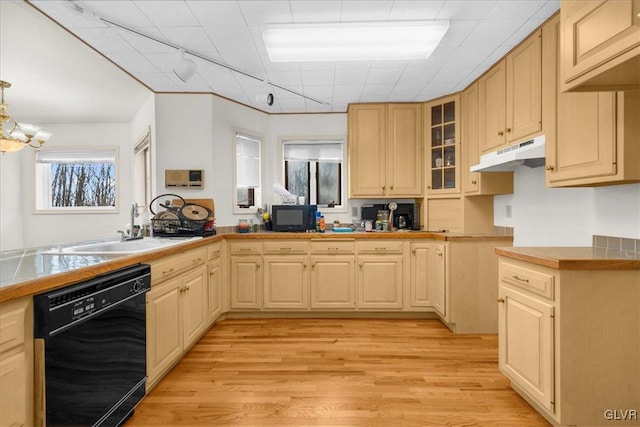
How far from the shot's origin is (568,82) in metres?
1.63

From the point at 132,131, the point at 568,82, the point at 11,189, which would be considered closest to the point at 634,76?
the point at 568,82

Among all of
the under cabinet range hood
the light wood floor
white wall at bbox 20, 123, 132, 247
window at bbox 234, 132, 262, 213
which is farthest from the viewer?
white wall at bbox 20, 123, 132, 247

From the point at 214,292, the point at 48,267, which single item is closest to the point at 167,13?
the point at 48,267

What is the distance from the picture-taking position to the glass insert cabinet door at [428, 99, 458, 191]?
357cm

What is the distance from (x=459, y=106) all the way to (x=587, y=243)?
189 centimetres

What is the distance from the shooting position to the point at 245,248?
3576 millimetres

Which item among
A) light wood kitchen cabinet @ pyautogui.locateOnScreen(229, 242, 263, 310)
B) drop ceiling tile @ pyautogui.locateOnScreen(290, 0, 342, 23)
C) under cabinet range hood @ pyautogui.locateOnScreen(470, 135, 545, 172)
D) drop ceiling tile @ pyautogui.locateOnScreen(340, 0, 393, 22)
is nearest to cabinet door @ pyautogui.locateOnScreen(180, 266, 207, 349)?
light wood kitchen cabinet @ pyautogui.locateOnScreen(229, 242, 263, 310)

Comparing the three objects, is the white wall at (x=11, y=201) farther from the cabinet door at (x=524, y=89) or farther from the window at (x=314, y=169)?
the cabinet door at (x=524, y=89)

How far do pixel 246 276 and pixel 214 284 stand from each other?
399 mm

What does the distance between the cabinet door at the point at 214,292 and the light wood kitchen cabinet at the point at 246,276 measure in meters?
0.18

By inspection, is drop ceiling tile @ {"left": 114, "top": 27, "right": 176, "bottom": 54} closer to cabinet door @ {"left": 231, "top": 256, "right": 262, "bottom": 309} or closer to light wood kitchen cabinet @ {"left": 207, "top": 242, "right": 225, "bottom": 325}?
light wood kitchen cabinet @ {"left": 207, "top": 242, "right": 225, "bottom": 325}

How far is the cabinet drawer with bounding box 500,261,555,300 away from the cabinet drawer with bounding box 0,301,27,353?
2.30 metres

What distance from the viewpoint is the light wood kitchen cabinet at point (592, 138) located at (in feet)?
5.32

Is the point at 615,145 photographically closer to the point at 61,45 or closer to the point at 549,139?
the point at 549,139
